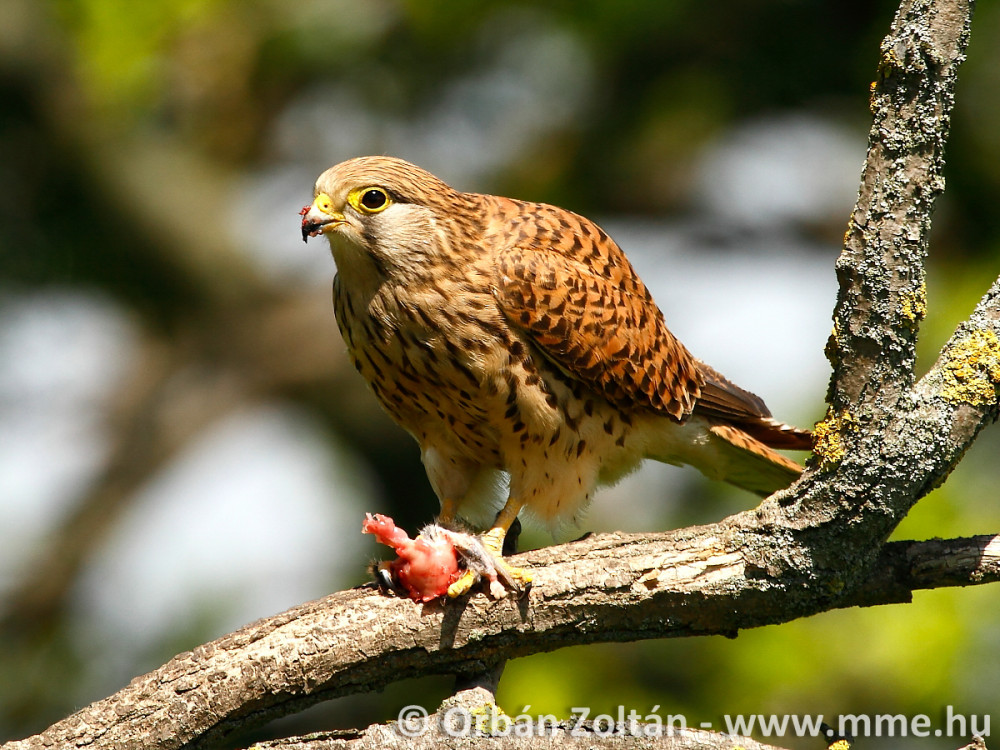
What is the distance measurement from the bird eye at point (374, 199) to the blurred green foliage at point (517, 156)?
2.47 m

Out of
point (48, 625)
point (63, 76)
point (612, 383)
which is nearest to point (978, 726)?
point (612, 383)

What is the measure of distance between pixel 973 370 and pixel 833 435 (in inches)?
13.9

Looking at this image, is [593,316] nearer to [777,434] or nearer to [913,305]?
[777,434]

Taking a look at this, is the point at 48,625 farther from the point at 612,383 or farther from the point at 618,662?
the point at 612,383

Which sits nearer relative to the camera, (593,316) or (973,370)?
(973,370)

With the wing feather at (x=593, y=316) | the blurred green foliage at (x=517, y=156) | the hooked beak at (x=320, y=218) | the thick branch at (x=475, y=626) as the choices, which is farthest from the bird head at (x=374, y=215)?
the blurred green foliage at (x=517, y=156)

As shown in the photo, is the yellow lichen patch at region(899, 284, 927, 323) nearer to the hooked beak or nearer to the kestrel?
the kestrel

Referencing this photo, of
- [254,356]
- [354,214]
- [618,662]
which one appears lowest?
[618,662]

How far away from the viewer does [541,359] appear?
3.55 meters

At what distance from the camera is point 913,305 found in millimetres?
2510

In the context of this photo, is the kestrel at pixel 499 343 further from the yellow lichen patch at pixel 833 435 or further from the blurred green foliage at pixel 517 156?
the blurred green foliage at pixel 517 156

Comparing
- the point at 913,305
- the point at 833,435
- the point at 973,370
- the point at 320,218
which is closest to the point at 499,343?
the point at 320,218

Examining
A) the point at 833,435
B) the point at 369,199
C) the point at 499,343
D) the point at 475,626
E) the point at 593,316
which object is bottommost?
the point at 475,626

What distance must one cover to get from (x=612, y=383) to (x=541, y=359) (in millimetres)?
273
